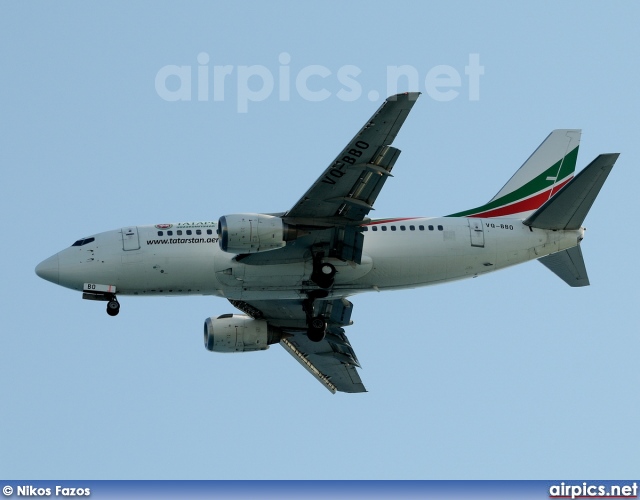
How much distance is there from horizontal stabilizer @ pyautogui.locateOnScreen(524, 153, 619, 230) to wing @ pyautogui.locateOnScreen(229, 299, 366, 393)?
10.9 metres

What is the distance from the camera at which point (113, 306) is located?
208ft

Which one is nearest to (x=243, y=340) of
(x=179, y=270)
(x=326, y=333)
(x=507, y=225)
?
(x=326, y=333)

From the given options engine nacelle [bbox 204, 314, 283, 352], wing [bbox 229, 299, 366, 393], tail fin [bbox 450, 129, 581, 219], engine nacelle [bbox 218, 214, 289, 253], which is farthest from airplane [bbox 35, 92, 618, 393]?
engine nacelle [bbox 204, 314, 283, 352]

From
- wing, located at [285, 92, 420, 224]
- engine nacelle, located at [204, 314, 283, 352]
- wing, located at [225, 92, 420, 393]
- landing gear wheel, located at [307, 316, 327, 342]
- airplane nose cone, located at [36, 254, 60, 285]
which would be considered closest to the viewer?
wing, located at [285, 92, 420, 224]

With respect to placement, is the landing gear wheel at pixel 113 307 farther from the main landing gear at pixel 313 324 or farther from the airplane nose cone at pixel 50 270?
the main landing gear at pixel 313 324

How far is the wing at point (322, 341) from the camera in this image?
230 ft

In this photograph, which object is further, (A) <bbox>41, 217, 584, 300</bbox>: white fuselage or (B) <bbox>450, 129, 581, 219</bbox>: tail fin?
(B) <bbox>450, 129, 581, 219</bbox>: tail fin

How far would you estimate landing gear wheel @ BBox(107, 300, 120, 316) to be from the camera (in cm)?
6344

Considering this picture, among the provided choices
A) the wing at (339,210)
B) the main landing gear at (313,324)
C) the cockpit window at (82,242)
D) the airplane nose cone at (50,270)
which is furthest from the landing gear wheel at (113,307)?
the main landing gear at (313,324)

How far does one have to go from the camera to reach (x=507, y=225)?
65.4 m

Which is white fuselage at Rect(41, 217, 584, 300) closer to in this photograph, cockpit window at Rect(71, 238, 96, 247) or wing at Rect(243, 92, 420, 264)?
cockpit window at Rect(71, 238, 96, 247)

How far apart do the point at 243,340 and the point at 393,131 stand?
1723cm

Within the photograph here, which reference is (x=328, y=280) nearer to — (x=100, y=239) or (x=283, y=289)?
(x=283, y=289)

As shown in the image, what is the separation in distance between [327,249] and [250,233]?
438 cm
